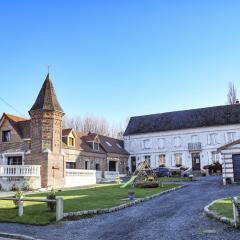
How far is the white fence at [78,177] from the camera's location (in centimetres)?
3368

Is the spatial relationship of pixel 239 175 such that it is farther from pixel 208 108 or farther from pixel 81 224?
pixel 208 108

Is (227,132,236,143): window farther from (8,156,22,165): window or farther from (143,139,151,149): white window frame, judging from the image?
(8,156,22,165): window

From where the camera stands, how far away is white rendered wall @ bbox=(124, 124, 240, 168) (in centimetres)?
5228

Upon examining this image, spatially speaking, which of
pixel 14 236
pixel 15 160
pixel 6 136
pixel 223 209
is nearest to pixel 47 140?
pixel 15 160

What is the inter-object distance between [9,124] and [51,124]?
5.90 m

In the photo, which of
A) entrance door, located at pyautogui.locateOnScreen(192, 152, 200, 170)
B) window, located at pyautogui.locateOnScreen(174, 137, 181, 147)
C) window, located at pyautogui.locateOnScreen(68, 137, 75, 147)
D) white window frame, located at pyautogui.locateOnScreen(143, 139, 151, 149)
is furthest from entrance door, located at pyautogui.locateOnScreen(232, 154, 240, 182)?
white window frame, located at pyautogui.locateOnScreen(143, 139, 151, 149)

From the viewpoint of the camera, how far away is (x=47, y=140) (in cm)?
3148

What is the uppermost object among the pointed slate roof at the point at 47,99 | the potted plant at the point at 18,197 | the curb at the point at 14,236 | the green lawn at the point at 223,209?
the pointed slate roof at the point at 47,99

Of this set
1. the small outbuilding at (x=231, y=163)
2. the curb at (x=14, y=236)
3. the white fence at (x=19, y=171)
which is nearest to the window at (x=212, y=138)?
the small outbuilding at (x=231, y=163)

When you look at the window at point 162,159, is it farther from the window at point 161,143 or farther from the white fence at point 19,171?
the white fence at point 19,171

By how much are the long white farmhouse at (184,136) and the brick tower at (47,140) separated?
86.6ft

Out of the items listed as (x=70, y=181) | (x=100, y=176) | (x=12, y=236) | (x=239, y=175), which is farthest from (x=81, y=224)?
(x=100, y=176)

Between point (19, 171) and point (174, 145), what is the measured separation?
30.7m

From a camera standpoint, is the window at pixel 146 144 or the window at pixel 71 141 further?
the window at pixel 146 144
